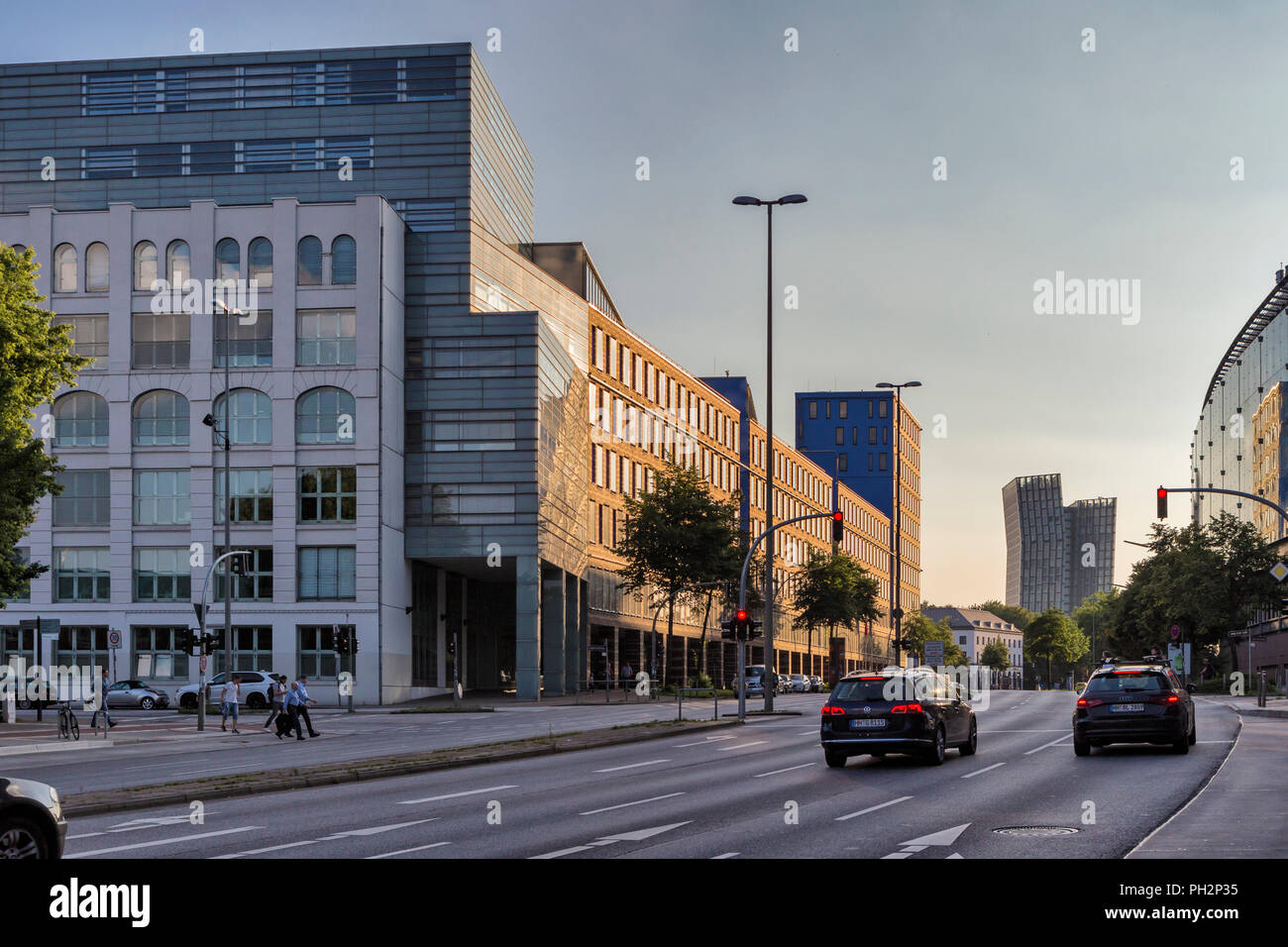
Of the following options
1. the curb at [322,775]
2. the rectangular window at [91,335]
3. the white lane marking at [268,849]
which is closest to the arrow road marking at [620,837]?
the white lane marking at [268,849]

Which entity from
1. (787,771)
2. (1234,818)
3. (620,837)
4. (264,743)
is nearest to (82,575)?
(264,743)

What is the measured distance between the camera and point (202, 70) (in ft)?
291

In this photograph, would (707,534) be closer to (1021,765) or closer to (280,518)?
(280,518)

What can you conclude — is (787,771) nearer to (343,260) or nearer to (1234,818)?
(1234,818)

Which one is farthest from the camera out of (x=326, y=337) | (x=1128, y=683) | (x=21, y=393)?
(x=326, y=337)

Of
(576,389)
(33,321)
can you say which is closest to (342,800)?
(33,321)

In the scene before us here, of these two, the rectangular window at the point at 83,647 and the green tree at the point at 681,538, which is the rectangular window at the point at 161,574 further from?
the green tree at the point at 681,538

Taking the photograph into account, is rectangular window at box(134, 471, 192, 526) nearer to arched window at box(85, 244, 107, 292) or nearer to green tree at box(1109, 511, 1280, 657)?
arched window at box(85, 244, 107, 292)

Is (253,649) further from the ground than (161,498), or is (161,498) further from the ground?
(161,498)

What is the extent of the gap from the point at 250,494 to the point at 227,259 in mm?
11041

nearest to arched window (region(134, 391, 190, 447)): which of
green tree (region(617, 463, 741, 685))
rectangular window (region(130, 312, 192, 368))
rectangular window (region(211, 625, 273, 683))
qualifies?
rectangular window (region(130, 312, 192, 368))

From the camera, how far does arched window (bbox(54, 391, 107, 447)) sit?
2562 inches

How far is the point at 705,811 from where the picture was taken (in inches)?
618
